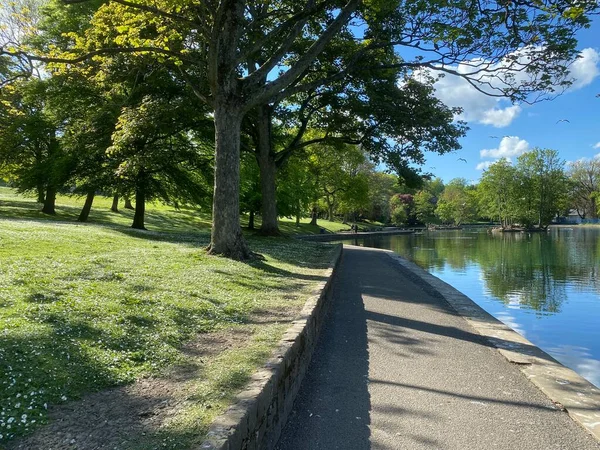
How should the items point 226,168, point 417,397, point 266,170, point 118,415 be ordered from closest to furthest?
point 118,415
point 417,397
point 226,168
point 266,170

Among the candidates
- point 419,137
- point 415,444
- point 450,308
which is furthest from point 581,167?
point 415,444

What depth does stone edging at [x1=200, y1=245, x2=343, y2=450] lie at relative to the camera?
290 centimetres

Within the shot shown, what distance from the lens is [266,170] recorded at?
2098 centimetres

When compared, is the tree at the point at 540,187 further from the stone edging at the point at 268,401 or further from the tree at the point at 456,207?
the stone edging at the point at 268,401

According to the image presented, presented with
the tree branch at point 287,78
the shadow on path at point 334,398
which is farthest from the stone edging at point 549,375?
the tree branch at point 287,78

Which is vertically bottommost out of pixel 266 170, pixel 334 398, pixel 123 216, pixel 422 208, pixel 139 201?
pixel 334 398

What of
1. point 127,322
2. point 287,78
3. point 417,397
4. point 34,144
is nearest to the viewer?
point 417,397

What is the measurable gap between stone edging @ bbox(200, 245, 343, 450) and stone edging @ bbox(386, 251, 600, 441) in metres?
2.96

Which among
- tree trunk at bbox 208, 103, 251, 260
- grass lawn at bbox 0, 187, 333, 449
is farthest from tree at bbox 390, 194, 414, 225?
grass lawn at bbox 0, 187, 333, 449

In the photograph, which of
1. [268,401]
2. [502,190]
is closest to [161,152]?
[268,401]

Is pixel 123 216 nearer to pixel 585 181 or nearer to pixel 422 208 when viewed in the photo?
pixel 422 208

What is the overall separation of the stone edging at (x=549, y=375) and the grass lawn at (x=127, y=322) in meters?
3.32

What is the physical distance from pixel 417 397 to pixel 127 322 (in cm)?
355

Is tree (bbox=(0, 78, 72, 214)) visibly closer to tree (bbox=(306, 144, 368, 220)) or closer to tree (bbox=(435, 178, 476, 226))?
tree (bbox=(306, 144, 368, 220))
